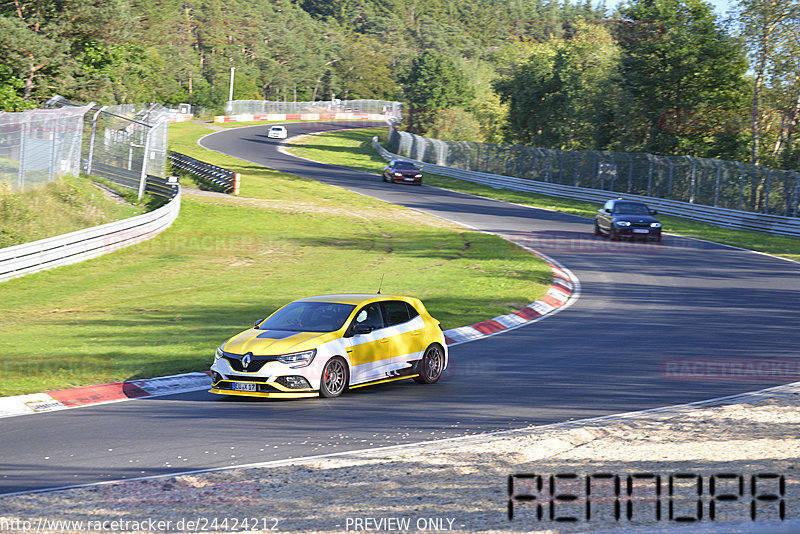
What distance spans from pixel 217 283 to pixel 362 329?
39.5 feet

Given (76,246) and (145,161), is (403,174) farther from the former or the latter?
(76,246)

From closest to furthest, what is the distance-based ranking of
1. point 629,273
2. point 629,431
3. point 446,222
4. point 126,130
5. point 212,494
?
point 212,494
point 629,431
point 629,273
point 126,130
point 446,222

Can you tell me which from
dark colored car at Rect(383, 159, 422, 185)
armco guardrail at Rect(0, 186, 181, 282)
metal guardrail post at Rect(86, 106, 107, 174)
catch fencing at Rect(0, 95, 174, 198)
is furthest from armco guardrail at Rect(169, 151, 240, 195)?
armco guardrail at Rect(0, 186, 181, 282)

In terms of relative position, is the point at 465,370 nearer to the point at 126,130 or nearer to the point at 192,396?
the point at 192,396

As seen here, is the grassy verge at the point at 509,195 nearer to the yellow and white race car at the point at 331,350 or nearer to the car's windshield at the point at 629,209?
the car's windshield at the point at 629,209

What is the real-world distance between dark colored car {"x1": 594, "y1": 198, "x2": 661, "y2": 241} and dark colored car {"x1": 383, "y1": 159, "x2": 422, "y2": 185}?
23215mm

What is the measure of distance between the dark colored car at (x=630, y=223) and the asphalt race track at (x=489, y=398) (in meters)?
8.75

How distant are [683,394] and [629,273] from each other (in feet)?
49.5

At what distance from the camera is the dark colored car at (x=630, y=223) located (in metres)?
33.9

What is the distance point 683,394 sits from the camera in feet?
39.0

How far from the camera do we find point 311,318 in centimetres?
1299

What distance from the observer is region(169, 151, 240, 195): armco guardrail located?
47.5 m

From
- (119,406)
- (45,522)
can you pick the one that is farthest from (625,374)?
(45,522)

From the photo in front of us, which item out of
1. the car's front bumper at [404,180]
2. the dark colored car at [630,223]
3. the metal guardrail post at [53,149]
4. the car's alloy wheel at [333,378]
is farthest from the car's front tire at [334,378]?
the car's front bumper at [404,180]
